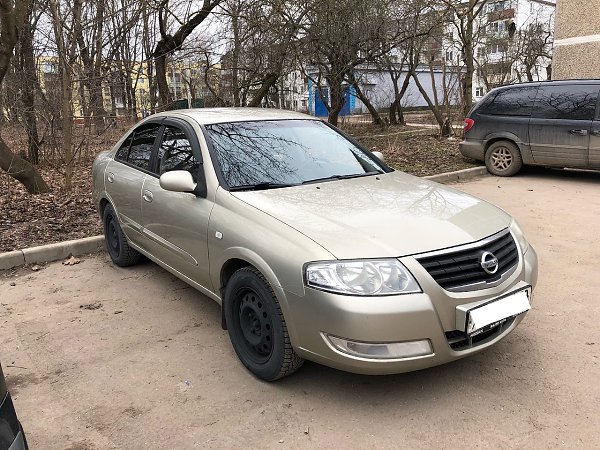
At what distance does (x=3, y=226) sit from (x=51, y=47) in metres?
3.75

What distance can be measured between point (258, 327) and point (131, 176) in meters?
2.27

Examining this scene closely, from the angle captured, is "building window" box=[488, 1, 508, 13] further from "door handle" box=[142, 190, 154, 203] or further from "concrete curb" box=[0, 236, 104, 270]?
"door handle" box=[142, 190, 154, 203]

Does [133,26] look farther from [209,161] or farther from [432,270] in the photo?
[432,270]

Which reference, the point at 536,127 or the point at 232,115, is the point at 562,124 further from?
the point at 232,115

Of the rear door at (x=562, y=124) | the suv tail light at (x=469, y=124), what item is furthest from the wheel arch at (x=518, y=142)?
the suv tail light at (x=469, y=124)

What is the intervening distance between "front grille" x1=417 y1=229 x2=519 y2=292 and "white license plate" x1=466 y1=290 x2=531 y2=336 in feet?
0.37

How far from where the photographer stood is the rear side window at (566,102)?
8.39 meters

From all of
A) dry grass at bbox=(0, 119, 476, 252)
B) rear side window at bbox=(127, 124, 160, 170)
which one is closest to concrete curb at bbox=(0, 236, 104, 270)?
dry grass at bbox=(0, 119, 476, 252)

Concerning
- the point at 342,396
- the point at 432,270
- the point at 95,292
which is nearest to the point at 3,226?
the point at 95,292

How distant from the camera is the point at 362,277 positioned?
2.66 metres

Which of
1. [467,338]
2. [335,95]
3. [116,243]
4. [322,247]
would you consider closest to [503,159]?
[335,95]

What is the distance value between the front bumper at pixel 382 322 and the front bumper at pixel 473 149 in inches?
300

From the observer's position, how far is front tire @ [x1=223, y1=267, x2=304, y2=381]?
292 cm

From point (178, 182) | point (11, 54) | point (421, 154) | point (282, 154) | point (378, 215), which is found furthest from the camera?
point (421, 154)
